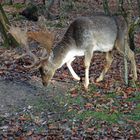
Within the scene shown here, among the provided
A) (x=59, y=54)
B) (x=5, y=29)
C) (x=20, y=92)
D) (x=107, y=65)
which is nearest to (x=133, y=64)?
(x=107, y=65)

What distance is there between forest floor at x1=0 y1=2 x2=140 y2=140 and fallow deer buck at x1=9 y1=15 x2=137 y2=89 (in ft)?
1.31

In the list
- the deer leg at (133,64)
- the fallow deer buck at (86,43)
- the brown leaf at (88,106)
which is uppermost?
the fallow deer buck at (86,43)

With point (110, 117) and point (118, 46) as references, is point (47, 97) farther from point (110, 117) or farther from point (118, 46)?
point (118, 46)

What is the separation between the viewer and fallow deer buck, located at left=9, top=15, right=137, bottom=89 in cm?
1105

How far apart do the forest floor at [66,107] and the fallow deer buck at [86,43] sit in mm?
400

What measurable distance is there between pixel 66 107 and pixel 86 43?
6.28 ft

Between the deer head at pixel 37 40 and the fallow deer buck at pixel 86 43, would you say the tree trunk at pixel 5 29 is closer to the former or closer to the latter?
the fallow deer buck at pixel 86 43

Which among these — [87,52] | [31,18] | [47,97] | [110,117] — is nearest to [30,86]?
[47,97]

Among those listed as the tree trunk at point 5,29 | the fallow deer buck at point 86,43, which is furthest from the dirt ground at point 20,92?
the tree trunk at point 5,29

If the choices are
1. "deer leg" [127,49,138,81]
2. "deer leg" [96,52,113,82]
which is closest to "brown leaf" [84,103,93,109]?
"deer leg" [96,52,113,82]

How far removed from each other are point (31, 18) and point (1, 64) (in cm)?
1008

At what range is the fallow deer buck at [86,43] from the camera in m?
11.1

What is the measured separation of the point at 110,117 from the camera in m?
9.65

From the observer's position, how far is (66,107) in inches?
399
